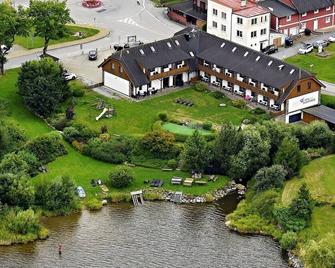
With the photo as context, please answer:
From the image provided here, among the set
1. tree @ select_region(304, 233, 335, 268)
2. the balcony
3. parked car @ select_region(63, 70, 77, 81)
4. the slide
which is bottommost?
the slide

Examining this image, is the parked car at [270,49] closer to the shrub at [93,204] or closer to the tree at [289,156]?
the tree at [289,156]

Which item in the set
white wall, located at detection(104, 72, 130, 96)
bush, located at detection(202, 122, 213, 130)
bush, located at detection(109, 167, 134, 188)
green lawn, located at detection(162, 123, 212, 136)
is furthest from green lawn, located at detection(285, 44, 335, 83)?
bush, located at detection(109, 167, 134, 188)

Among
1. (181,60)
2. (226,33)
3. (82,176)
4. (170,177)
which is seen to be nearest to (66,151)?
(82,176)

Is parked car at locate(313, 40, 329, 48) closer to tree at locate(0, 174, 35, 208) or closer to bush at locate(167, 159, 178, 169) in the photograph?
bush at locate(167, 159, 178, 169)

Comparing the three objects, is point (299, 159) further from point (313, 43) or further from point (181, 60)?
point (313, 43)

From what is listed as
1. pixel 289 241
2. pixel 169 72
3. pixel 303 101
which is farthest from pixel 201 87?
pixel 289 241

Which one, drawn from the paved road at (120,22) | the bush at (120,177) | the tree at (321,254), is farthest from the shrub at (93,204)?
the paved road at (120,22)

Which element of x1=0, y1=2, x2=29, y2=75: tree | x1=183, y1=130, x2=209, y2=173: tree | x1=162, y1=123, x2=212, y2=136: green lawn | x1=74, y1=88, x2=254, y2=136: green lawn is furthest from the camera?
x1=0, y1=2, x2=29, y2=75: tree

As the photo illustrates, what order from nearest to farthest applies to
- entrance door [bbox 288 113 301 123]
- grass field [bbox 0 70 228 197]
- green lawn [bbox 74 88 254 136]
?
grass field [bbox 0 70 228 197]
green lawn [bbox 74 88 254 136]
entrance door [bbox 288 113 301 123]
